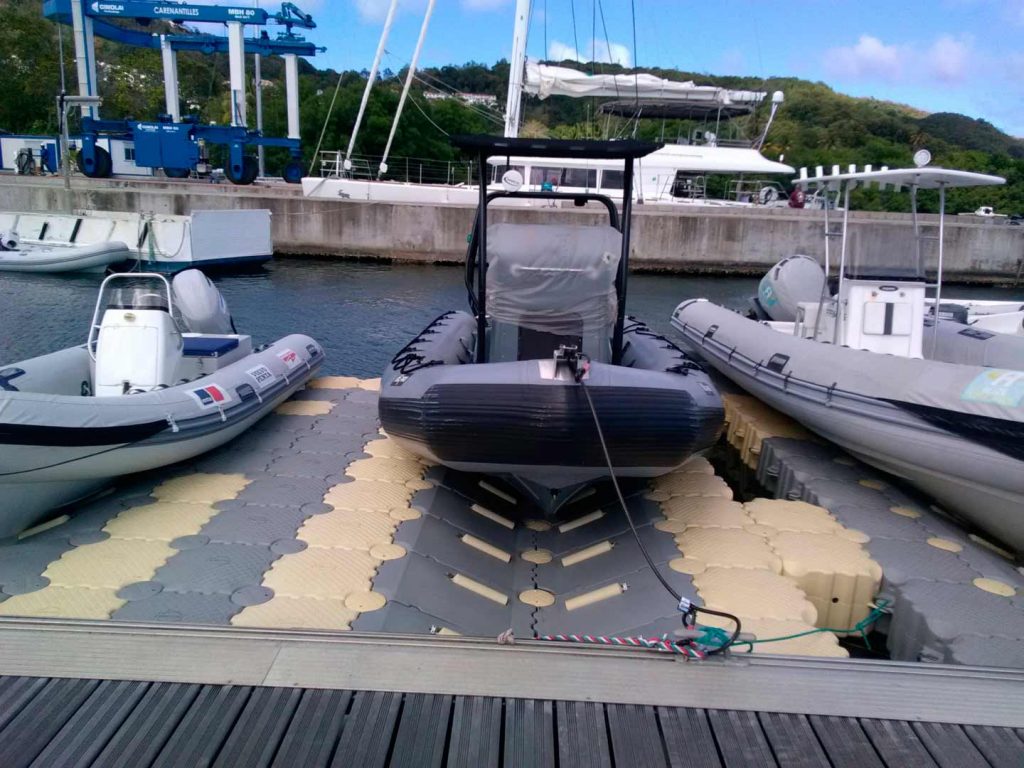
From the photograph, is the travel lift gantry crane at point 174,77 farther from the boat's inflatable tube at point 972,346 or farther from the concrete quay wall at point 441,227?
the boat's inflatable tube at point 972,346

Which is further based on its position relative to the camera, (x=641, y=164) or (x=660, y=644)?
(x=641, y=164)

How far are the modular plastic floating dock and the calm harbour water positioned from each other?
531 centimetres

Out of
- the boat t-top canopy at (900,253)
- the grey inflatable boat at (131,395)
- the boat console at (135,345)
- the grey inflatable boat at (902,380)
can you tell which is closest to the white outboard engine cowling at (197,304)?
the grey inflatable boat at (131,395)

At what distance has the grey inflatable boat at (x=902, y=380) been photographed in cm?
417

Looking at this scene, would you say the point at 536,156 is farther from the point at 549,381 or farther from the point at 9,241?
the point at 9,241

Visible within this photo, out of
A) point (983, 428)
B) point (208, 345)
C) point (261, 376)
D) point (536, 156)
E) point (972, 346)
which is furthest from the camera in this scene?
point (972, 346)

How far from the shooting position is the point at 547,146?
5012 mm

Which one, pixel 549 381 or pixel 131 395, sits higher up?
pixel 549 381

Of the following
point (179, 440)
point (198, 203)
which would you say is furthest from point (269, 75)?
point (179, 440)

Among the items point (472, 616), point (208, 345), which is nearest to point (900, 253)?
point (472, 616)

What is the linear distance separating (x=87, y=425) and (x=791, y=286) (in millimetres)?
7382

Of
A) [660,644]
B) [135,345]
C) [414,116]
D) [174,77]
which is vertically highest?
[414,116]

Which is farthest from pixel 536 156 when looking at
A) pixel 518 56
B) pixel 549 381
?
pixel 518 56

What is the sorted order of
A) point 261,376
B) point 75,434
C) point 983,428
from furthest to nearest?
point 261,376 < point 983,428 < point 75,434
